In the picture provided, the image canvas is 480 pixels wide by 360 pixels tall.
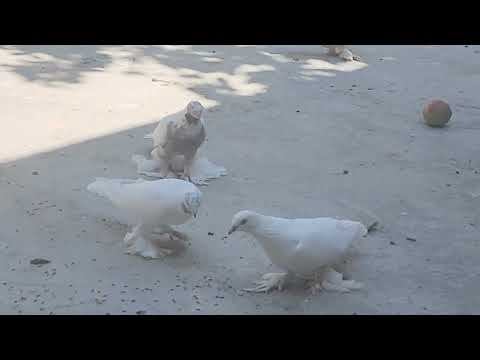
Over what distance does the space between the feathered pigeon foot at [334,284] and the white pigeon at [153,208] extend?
0.76 meters

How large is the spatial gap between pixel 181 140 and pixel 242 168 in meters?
0.63

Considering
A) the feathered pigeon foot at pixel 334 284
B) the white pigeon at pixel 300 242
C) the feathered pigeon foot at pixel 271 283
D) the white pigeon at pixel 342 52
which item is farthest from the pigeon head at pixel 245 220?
the white pigeon at pixel 342 52

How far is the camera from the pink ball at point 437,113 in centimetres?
645

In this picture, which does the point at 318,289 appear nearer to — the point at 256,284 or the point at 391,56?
the point at 256,284

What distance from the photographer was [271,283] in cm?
367

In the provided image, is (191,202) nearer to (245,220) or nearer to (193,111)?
(245,220)

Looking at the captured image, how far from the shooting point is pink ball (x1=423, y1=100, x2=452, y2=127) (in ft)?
21.1

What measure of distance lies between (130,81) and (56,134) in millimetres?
1606

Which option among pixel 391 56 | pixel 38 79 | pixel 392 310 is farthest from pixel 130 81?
pixel 392 310

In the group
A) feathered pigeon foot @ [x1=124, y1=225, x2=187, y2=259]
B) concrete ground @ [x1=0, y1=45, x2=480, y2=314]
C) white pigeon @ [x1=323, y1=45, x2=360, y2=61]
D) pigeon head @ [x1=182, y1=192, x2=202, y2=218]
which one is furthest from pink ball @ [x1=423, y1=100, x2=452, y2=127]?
pigeon head @ [x1=182, y1=192, x2=202, y2=218]

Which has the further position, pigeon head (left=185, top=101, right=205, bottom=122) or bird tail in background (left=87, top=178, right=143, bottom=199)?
pigeon head (left=185, top=101, right=205, bottom=122)

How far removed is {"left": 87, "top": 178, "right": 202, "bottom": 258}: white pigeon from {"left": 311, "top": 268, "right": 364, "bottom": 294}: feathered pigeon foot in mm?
764

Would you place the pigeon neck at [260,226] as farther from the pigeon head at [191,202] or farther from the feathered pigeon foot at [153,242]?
the feathered pigeon foot at [153,242]

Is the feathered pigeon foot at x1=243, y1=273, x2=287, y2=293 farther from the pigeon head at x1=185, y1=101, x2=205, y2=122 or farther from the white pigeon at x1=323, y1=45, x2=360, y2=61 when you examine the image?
the white pigeon at x1=323, y1=45, x2=360, y2=61
